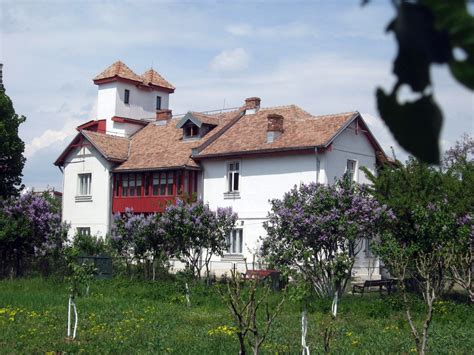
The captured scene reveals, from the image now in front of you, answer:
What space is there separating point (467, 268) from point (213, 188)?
17114 mm

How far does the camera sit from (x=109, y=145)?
40812mm

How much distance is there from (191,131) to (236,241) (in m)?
6.73

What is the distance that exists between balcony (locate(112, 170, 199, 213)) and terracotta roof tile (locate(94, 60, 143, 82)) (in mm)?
7554

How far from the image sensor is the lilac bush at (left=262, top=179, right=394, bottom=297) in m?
24.1

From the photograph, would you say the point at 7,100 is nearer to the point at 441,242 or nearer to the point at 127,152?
the point at 127,152

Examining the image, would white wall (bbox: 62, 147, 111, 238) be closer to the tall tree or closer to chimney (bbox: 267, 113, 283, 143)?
the tall tree

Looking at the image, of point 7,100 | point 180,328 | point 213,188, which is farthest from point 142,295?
point 7,100

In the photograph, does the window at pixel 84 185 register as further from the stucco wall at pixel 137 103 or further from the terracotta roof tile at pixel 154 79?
the terracotta roof tile at pixel 154 79

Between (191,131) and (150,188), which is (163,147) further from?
(150,188)

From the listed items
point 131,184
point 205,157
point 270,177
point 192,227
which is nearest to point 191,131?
point 205,157

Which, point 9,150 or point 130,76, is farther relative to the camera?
point 130,76

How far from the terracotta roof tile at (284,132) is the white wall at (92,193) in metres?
6.31

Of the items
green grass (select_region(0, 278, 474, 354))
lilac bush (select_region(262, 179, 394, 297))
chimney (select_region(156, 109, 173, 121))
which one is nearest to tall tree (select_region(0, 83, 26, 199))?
chimney (select_region(156, 109, 173, 121))

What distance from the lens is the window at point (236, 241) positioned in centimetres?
3566
